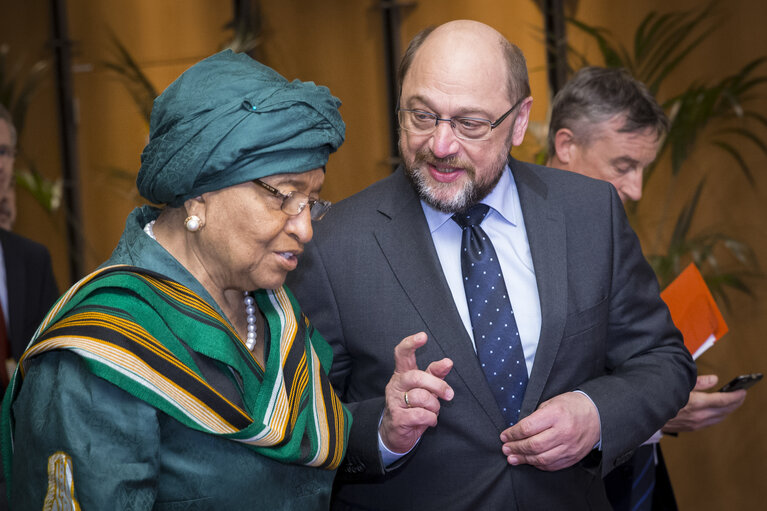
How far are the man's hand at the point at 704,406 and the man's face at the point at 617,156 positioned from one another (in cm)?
60

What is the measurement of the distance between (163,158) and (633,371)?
113 centimetres

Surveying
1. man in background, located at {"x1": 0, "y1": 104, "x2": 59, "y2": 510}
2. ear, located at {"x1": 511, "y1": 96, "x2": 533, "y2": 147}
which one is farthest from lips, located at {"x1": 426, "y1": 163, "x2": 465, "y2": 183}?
man in background, located at {"x1": 0, "y1": 104, "x2": 59, "y2": 510}

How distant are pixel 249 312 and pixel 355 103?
4.13 m

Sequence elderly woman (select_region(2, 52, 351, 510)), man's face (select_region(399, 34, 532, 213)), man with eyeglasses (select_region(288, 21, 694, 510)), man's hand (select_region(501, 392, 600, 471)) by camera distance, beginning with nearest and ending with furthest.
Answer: elderly woman (select_region(2, 52, 351, 510))
man's hand (select_region(501, 392, 600, 471))
man with eyeglasses (select_region(288, 21, 694, 510))
man's face (select_region(399, 34, 532, 213))

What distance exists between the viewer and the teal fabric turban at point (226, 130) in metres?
1.39

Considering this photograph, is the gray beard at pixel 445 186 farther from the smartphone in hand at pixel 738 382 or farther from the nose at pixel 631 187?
the smartphone in hand at pixel 738 382

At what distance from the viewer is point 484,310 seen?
6.08 ft

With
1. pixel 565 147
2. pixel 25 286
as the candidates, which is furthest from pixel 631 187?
pixel 25 286

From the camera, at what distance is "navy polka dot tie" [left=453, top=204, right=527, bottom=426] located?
1818 mm

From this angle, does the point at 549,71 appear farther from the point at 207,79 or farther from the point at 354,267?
the point at 207,79

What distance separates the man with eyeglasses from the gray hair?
1.86 feet

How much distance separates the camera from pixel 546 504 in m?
1.81

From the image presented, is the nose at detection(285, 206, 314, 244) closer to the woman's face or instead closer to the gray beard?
the woman's face

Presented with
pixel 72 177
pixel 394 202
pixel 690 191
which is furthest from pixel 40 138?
pixel 394 202
